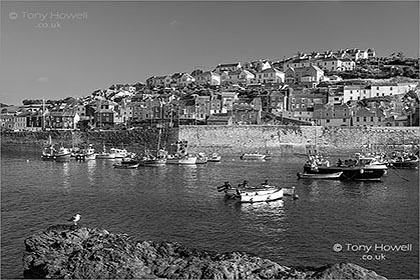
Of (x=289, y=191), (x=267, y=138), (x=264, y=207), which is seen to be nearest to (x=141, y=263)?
(x=264, y=207)

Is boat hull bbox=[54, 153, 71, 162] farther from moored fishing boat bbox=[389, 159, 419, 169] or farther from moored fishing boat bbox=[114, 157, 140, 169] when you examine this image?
moored fishing boat bbox=[389, 159, 419, 169]

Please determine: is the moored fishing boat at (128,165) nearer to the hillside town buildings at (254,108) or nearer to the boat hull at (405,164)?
the boat hull at (405,164)

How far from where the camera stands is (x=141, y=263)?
9.12 m

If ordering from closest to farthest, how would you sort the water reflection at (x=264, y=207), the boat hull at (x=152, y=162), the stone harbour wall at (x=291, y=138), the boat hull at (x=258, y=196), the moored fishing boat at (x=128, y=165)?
the water reflection at (x=264, y=207)
the boat hull at (x=258, y=196)
the moored fishing boat at (x=128, y=165)
the boat hull at (x=152, y=162)
the stone harbour wall at (x=291, y=138)

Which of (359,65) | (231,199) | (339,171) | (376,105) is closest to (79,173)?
(231,199)

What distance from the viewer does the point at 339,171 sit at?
3108 centimetres

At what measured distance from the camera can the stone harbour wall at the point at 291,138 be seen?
2162 inches

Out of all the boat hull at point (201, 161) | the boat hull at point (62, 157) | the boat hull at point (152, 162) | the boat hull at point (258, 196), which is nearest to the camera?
the boat hull at point (258, 196)

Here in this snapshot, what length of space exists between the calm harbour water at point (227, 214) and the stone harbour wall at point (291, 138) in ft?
72.1

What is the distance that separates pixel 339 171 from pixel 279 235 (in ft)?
54.4

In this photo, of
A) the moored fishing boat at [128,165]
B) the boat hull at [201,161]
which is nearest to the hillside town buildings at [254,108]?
the boat hull at [201,161]

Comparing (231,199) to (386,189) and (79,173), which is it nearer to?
(386,189)

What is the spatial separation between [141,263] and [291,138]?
49.5 metres

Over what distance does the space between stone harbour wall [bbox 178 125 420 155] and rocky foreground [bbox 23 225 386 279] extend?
42921 millimetres
